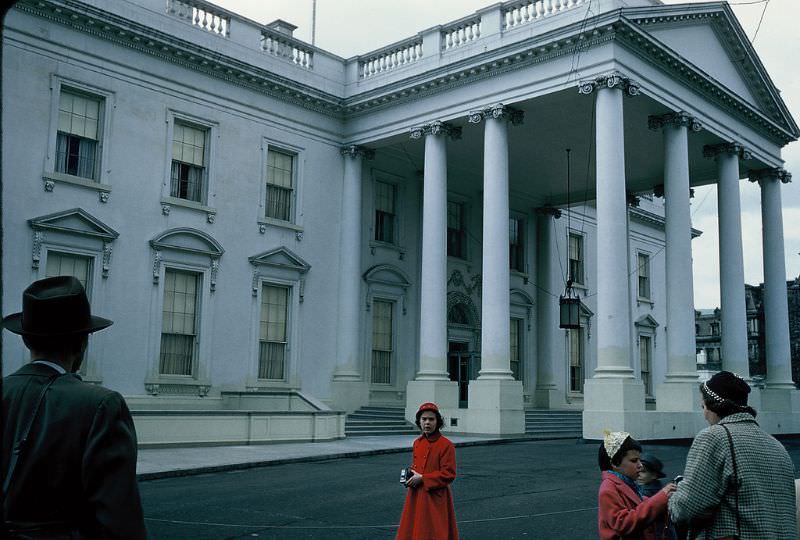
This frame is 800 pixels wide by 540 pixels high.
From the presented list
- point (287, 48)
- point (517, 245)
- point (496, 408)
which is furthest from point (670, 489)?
point (517, 245)

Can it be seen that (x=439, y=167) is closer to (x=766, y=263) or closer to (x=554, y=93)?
(x=554, y=93)

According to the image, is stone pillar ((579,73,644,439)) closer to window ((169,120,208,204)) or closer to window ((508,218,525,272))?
window ((169,120,208,204))

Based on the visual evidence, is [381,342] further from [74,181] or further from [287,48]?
[74,181]

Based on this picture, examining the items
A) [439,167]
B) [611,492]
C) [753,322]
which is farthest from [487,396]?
[753,322]

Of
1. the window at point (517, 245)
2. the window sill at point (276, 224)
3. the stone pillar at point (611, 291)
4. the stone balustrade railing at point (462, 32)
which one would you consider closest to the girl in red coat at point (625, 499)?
the stone pillar at point (611, 291)

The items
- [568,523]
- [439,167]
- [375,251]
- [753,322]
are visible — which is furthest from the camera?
[753,322]

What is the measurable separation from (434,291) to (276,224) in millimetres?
5398

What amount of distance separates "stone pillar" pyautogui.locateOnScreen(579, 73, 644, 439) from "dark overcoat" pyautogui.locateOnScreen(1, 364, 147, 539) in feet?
63.4

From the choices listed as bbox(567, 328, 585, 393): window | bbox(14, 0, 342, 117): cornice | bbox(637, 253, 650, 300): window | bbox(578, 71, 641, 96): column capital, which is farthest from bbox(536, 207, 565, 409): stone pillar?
bbox(578, 71, 641, 96): column capital

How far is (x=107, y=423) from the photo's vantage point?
285 cm

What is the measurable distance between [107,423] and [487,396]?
2115 centimetres

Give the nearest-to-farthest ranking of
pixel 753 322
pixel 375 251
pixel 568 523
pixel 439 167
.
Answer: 1. pixel 568 523
2. pixel 439 167
3. pixel 375 251
4. pixel 753 322

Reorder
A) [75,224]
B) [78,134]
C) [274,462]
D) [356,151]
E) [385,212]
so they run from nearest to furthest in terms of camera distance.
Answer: [274,462]
[75,224]
[78,134]
[356,151]
[385,212]

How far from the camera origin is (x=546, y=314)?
3512 centimetres
